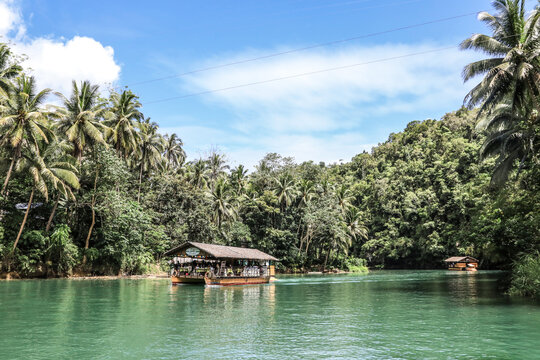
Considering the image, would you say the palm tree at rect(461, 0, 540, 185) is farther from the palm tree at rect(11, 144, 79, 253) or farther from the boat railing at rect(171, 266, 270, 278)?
the palm tree at rect(11, 144, 79, 253)

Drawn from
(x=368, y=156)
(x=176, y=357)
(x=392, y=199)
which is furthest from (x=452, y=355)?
(x=368, y=156)

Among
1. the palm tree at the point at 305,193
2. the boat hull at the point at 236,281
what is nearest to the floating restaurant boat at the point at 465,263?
the palm tree at the point at 305,193

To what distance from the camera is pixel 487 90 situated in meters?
19.3

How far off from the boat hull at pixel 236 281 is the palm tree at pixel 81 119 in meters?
14.2

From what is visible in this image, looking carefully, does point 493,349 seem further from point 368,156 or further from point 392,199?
point 368,156

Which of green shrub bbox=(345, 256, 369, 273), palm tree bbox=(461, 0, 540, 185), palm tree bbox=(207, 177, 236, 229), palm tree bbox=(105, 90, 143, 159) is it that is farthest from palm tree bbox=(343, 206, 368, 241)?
palm tree bbox=(461, 0, 540, 185)

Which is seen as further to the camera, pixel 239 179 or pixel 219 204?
pixel 239 179

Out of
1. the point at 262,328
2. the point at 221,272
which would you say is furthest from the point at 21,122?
the point at 262,328

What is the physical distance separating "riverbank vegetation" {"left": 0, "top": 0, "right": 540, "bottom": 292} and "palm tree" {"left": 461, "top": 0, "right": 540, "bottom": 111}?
0.06 meters

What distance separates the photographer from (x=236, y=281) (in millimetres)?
32781

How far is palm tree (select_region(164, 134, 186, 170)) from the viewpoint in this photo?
6469 cm

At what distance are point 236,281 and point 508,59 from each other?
76.0 feet

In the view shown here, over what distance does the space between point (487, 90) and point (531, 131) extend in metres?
3.08

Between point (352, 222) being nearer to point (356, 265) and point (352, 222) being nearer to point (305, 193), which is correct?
point (356, 265)
